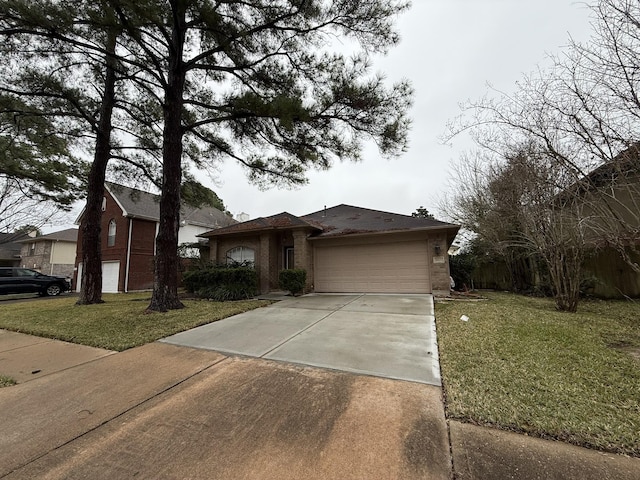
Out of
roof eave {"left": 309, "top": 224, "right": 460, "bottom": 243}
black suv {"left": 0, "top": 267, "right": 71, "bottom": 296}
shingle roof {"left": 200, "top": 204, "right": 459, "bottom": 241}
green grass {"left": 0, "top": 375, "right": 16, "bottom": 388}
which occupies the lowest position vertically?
green grass {"left": 0, "top": 375, "right": 16, "bottom": 388}

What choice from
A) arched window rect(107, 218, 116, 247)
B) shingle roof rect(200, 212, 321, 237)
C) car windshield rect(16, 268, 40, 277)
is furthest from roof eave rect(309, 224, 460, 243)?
car windshield rect(16, 268, 40, 277)

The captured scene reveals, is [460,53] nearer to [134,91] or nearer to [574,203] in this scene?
[574,203]

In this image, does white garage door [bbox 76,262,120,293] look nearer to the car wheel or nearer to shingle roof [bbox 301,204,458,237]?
the car wheel

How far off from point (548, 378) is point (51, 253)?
32648 millimetres

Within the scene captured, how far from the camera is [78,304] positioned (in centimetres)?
912

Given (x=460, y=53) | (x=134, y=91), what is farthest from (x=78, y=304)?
(x=460, y=53)

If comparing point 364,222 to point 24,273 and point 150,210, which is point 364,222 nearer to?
point 150,210

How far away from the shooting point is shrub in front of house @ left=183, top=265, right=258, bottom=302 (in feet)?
31.3

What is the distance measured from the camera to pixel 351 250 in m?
11.1

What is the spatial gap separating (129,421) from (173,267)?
18.6 feet

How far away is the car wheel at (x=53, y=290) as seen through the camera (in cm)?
1512

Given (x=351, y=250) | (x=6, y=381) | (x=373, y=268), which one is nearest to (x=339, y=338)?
(x=6, y=381)

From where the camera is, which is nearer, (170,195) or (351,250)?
(170,195)

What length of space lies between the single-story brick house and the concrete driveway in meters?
3.20
